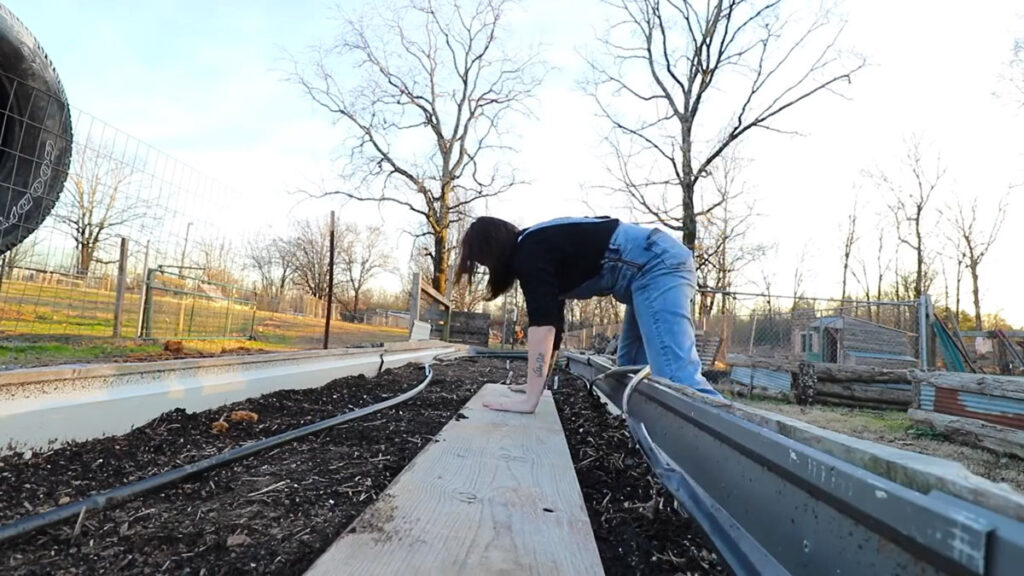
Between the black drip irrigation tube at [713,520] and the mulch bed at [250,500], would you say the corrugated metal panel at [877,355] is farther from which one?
the black drip irrigation tube at [713,520]

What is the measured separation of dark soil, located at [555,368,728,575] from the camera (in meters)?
1.09

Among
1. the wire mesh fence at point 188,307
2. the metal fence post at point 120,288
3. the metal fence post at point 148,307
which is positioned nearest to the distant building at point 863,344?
the wire mesh fence at point 188,307

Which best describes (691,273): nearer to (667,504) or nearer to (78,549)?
(667,504)

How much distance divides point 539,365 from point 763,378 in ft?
23.5

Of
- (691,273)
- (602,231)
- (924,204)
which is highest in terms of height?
(924,204)

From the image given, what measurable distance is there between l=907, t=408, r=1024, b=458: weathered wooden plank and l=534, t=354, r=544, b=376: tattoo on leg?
3.73 m

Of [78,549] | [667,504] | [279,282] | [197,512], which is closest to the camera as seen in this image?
[78,549]

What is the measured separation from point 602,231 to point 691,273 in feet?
1.50

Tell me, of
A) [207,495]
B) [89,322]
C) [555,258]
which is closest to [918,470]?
[207,495]

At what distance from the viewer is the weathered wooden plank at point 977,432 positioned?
12.7 feet

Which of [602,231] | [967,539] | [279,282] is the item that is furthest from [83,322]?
[279,282]

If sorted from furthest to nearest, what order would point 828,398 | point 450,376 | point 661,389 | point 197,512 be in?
point 828,398, point 450,376, point 661,389, point 197,512

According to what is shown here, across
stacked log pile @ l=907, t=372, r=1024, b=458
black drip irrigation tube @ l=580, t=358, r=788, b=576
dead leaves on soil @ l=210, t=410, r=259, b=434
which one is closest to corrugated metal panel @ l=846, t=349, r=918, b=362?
stacked log pile @ l=907, t=372, r=1024, b=458

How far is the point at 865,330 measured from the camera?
11047mm
